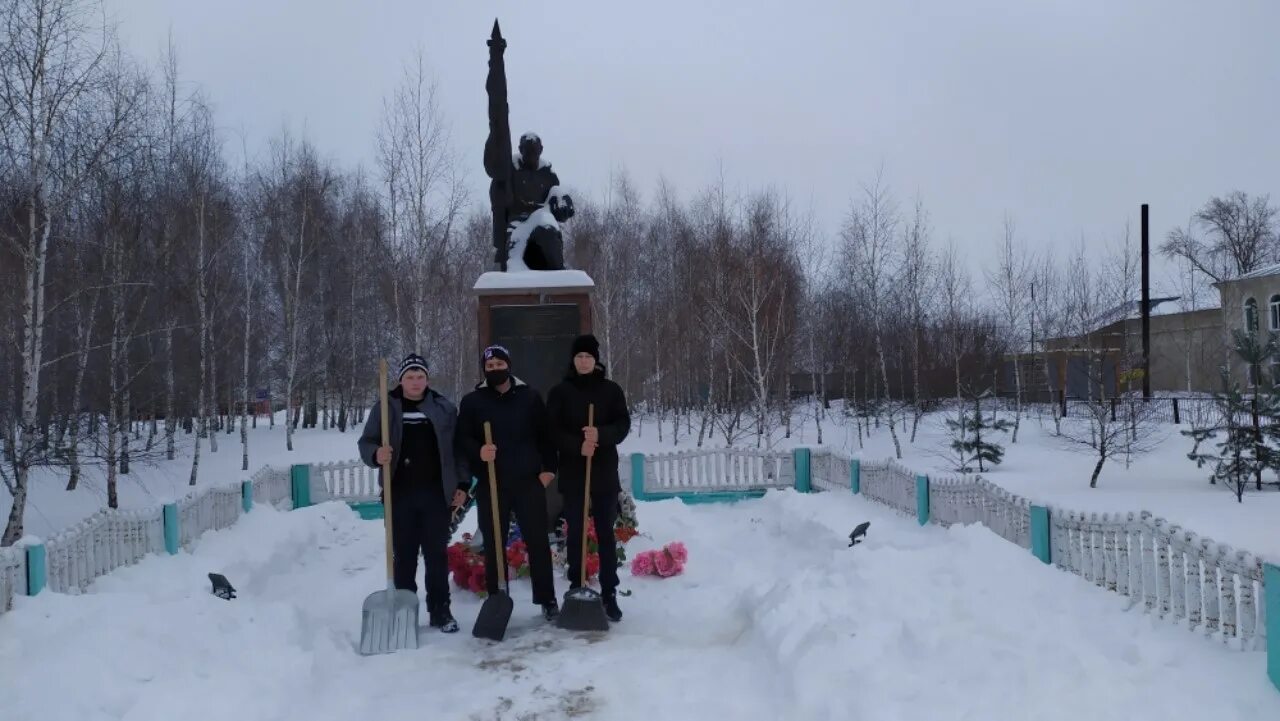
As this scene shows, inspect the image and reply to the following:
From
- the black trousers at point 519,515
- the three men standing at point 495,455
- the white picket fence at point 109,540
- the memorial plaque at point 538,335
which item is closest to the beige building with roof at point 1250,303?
the memorial plaque at point 538,335

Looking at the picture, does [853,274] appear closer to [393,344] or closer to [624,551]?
[393,344]

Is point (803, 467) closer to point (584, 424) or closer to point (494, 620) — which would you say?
point (584, 424)

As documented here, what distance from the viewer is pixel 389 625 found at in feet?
14.6

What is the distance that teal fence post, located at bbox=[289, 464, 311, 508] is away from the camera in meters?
10.5

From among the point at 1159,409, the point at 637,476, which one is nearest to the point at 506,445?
the point at 637,476

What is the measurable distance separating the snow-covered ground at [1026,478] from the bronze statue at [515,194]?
13.1 feet

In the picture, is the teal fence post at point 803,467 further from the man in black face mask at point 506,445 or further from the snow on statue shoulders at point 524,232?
the man in black face mask at point 506,445

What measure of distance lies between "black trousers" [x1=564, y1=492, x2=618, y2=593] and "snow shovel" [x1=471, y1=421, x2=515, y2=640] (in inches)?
17.0

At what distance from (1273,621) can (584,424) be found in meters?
3.29

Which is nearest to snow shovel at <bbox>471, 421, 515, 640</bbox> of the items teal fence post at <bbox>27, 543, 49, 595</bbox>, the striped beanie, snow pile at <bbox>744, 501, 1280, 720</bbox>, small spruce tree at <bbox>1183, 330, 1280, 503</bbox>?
the striped beanie

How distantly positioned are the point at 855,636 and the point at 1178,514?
8.72 meters

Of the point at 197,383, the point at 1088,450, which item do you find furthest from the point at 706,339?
the point at 197,383

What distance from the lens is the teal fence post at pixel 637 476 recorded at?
408 inches

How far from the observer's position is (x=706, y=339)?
2256cm
